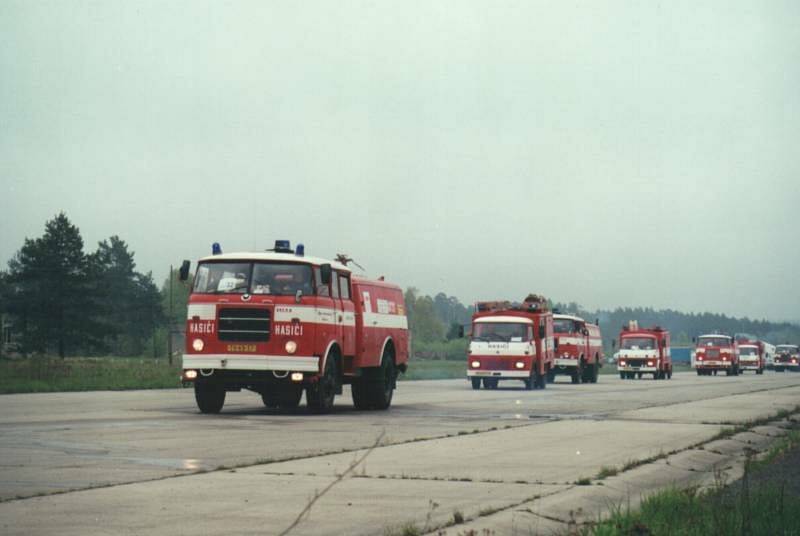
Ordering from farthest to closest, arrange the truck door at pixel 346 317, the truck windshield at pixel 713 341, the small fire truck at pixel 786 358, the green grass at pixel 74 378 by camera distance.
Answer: the small fire truck at pixel 786 358
the truck windshield at pixel 713 341
the green grass at pixel 74 378
the truck door at pixel 346 317

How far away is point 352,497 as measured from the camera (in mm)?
10500

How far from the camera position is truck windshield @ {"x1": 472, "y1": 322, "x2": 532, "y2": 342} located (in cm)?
4488

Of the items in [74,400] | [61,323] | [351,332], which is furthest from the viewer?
[61,323]

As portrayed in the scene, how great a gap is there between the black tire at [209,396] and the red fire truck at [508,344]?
21.2m

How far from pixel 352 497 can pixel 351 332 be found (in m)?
15.1

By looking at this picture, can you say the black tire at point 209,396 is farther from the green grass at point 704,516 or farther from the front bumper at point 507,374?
the front bumper at point 507,374

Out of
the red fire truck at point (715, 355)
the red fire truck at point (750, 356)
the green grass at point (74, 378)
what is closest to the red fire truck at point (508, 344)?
the green grass at point (74, 378)

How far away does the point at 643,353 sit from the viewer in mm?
69125

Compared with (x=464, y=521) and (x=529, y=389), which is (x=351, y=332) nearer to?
(x=464, y=521)

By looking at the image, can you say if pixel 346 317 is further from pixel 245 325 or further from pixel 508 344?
pixel 508 344

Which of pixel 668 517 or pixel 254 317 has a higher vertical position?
pixel 254 317

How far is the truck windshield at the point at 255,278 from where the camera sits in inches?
924

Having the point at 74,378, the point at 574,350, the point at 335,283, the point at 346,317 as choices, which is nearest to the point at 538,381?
the point at 574,350

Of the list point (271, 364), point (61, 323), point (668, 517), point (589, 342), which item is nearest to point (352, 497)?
point (668, 517)
